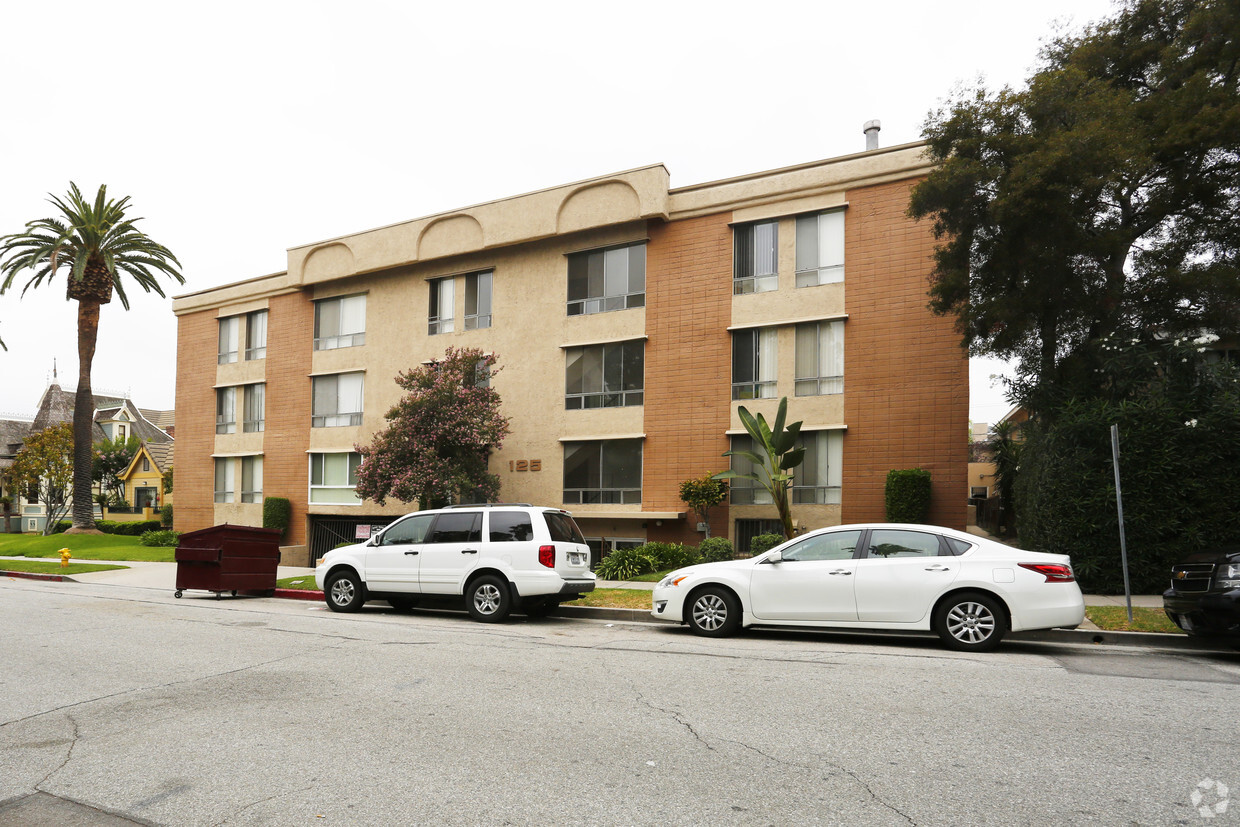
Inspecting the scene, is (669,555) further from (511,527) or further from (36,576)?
(36,576)

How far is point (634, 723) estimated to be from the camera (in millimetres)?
5930

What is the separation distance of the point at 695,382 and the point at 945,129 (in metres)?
8.40

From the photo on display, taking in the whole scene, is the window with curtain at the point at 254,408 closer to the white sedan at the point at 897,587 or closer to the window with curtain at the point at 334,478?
the window with curtain at the point at 334,478

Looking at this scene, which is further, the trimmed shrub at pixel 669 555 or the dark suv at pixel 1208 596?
the trimmed shrub at pixel 669 555

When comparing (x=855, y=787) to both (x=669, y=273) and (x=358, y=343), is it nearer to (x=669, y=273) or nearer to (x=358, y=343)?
(x=669, y=273)

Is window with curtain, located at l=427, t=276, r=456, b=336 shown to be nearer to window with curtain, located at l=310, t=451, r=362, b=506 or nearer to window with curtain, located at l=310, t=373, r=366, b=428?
window with curtain, located at l=310, t=373, r=366, b=428

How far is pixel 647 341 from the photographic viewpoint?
22.2m

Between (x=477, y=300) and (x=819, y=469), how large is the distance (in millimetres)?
11848

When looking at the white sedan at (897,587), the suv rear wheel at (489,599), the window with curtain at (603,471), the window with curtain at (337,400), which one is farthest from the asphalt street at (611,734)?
the window with curtain at (337,400)

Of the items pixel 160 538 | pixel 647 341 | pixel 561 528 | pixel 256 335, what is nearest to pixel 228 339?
pixel 256 335

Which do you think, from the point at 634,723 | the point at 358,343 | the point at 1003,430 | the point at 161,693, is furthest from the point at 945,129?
the point at 358,343

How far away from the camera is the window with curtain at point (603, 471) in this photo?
2211 cm

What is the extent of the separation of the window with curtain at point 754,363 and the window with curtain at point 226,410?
2041 cm

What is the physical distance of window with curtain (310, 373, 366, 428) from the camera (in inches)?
1092
